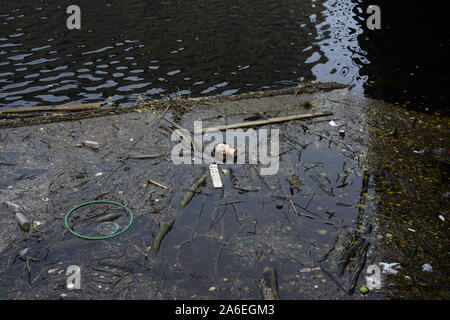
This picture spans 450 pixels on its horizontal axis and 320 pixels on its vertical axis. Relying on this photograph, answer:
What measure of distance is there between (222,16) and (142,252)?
13501mm

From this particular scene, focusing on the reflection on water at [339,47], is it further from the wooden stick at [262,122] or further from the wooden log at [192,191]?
the wooden log at [192,191]

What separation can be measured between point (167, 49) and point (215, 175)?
770cm

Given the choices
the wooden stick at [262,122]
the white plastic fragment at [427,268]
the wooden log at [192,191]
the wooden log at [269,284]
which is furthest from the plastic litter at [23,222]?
the white plastic fragment at [427,268]

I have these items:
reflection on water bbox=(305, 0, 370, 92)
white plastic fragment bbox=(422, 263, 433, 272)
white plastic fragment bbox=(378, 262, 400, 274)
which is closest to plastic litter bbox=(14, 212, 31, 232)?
white plastic fragment bbox=(378, 262, 400, 274)

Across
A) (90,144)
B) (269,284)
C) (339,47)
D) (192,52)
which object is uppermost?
(339,47)

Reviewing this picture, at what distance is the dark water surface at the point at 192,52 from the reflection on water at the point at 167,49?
0.03 meters

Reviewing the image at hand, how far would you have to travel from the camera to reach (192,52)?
13.4 metres

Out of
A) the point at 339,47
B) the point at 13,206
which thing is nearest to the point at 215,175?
the point at 13,206

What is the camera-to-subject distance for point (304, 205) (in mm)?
6496

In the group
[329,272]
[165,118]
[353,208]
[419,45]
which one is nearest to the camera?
[329,272]

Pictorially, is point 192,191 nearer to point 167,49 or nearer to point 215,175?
point 215,175

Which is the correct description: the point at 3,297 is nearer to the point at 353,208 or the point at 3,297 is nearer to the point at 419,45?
the point at 353,208

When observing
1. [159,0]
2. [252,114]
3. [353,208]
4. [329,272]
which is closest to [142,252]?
[329,272]

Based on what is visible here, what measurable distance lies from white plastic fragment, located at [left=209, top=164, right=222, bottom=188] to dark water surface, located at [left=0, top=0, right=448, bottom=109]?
3.96 meters
